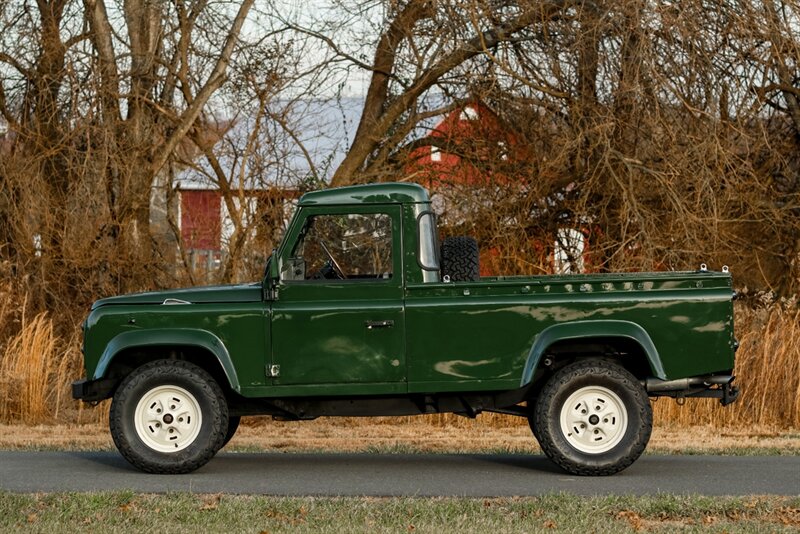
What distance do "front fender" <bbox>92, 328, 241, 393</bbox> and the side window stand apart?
81 centimetres

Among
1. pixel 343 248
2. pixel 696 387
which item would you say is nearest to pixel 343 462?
pixel 343 248

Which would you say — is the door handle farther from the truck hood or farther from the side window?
the truck hood

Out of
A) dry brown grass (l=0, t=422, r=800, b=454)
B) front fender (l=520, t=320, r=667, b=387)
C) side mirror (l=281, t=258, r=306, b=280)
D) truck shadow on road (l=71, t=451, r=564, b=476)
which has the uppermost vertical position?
side mirror (l=281, t=258, r=306, b=280)

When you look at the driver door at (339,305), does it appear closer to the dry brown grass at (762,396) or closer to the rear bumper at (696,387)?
the rear bumper at (696,387)

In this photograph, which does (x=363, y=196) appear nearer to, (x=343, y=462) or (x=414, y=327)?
(x=414, y=327)

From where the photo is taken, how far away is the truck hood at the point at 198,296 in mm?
9773

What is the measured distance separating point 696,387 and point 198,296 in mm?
3850

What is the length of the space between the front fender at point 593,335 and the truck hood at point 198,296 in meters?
2.14

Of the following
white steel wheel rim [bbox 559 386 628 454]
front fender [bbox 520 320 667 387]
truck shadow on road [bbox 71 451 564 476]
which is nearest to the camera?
front fender [bbox 520 320 667 387]

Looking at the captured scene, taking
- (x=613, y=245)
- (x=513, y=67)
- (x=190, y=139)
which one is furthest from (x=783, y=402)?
(x=190, y=139)

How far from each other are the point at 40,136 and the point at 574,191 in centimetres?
736

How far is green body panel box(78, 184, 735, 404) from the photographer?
941 centimetres

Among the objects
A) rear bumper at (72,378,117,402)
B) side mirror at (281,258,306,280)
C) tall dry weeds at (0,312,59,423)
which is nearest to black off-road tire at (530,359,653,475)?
side mirror at (281,258,306,280)

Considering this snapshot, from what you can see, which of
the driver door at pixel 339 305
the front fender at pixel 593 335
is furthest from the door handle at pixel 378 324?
the front fender at pixel 593 335
